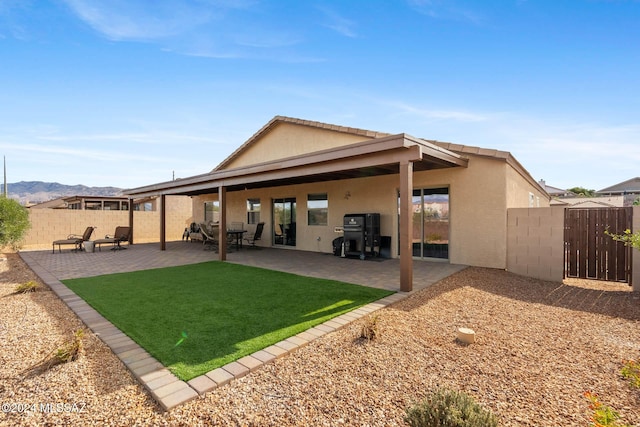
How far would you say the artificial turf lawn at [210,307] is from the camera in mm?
3355

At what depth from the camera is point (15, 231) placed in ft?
33.6

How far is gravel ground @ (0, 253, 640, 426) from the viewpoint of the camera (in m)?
2.26

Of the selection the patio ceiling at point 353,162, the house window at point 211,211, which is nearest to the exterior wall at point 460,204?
the patio ceiling at point 353,162

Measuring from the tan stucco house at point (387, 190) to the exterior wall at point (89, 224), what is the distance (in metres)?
5.53

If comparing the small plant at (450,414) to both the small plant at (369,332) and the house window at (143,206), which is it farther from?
the house window at (143,206)

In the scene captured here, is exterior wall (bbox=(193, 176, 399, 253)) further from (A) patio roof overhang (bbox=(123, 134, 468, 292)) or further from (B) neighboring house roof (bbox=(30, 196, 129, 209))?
(B) neighboring house roof (bbox=(30, 196, 129, 209))

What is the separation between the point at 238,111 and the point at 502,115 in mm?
9209

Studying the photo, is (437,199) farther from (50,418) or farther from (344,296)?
(50,418)

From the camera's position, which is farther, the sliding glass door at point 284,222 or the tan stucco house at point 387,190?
the sliding glass door at point 284,222

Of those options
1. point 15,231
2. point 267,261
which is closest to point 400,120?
point 267,261

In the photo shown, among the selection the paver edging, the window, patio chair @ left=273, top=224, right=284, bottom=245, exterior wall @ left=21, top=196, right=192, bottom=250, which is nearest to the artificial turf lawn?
the paver edging

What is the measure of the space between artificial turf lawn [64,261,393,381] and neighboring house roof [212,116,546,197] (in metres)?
4.03

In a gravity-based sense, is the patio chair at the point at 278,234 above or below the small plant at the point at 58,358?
above

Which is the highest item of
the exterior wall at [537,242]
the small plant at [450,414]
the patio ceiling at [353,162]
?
the patio ceiling at [353,162]
